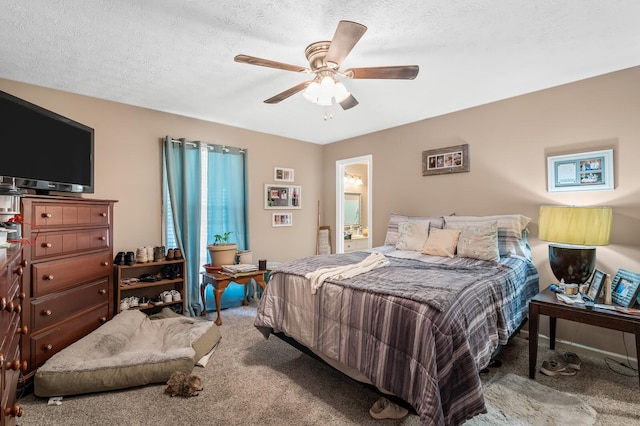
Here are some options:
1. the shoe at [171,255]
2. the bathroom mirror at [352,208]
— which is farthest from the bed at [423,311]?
the bathroom mirror at [352,208]

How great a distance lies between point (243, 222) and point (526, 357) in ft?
11.4

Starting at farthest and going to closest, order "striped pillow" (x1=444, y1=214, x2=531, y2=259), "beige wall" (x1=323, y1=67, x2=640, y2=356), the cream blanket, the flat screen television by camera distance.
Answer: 1. "striped pillow" (x1=444, y1=214, x2=531, y2=259)
2. "beige wall" (x1=323, y1=67, x2=640, y2=356)
3. the cream blanket
4. the flat screen television

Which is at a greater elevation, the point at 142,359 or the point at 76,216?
the point at 76,216

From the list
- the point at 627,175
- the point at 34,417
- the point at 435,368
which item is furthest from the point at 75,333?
the point at 627,175

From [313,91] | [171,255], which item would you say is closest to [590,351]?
[313,91]

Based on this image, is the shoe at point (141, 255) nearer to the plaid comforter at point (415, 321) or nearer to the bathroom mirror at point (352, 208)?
the plaid comforter at point (415, 321)

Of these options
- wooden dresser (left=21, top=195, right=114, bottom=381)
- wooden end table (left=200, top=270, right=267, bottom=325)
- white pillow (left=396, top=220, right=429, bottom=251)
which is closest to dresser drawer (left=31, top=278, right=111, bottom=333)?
wooden dresser (left=21, top=195, right=114, bottom=381)

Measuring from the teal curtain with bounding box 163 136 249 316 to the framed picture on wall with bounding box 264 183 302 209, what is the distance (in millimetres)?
421

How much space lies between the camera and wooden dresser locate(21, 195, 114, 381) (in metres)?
2.02

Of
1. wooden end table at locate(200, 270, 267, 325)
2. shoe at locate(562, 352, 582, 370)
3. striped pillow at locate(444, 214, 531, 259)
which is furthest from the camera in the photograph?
wooden end table at locate(200, 270, 267, 325)

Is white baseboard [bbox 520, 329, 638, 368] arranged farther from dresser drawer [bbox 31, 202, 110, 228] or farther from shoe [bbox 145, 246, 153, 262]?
dresser drawer [bbox 31, 202, 110, 228]

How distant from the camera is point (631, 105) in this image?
7.98 ft

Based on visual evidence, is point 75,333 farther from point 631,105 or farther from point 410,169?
point 631,105

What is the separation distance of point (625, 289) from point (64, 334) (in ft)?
13.6
